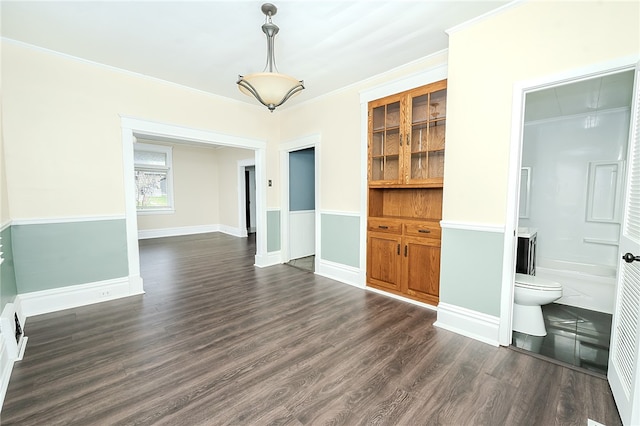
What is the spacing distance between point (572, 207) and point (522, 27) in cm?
286

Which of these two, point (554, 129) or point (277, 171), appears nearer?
point (554, 129)

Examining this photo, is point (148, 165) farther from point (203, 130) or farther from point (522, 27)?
point (522, 27)

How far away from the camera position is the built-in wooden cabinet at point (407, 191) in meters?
3.02

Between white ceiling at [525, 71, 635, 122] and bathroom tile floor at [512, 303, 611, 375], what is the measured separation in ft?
7.28

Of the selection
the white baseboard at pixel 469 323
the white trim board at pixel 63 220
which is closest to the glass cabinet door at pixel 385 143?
the white baseboard at pixel 469 323

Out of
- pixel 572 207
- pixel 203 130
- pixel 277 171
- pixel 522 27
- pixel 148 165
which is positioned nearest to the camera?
pixel 522 27

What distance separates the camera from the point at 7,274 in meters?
2.45

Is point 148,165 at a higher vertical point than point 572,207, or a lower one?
higher

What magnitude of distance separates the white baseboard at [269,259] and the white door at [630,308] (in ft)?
13.8

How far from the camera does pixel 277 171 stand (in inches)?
196

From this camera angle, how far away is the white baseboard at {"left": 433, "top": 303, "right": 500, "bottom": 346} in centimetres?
238

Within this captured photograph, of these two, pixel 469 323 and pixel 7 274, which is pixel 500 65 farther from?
pixel 7 274

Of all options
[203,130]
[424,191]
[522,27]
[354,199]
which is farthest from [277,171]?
[522,27]

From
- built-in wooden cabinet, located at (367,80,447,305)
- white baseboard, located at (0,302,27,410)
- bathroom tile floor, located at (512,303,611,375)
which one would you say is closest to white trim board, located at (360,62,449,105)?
built-in wooden cabinet, located at (367,80,447,305)
